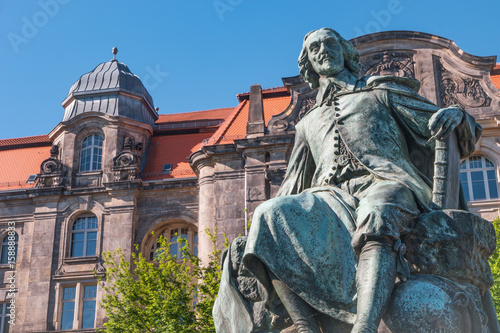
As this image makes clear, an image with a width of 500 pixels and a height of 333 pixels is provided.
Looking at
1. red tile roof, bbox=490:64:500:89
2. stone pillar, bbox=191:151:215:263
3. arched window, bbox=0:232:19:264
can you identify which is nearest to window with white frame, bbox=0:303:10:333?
arched window, bbox=0:232:19:264

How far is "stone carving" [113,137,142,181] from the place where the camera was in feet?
117

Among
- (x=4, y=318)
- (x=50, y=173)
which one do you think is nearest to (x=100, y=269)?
(x=4, y=318)

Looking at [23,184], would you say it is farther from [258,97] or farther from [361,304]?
[361,304]

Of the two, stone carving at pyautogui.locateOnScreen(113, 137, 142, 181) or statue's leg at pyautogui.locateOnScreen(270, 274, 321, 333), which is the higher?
stone carving at pyautogui.locateOnScreen(113, 137, 142, 181)

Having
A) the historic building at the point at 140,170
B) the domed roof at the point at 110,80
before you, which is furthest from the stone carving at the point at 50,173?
the domed roof at the point at 110,80

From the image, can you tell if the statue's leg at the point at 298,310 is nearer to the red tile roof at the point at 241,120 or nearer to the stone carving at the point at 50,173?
the red tile roof at the point at 241,120

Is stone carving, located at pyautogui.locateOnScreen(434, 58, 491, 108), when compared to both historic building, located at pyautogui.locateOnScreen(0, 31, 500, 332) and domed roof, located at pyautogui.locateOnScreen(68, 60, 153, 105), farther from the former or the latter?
domed roof, located at pyautogui.locateOnScreen(68, 60, 153, 105)

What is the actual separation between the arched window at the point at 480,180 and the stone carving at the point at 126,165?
13.8 m

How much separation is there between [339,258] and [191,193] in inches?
1198

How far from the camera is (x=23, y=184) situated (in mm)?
37438

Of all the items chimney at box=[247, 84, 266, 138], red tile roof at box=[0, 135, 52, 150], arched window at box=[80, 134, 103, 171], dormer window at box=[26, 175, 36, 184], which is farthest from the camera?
red tile roof at box=[0, 135, 52, 150]

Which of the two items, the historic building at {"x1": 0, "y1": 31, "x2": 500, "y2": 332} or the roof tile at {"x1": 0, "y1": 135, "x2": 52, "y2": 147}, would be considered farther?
the roof tile at {"x1": 0, "y1": 135, "x2": 52, "y2": 147}

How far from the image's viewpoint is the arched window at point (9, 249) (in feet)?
117

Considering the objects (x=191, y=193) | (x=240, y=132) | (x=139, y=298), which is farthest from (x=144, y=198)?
(x=139, y=298)
